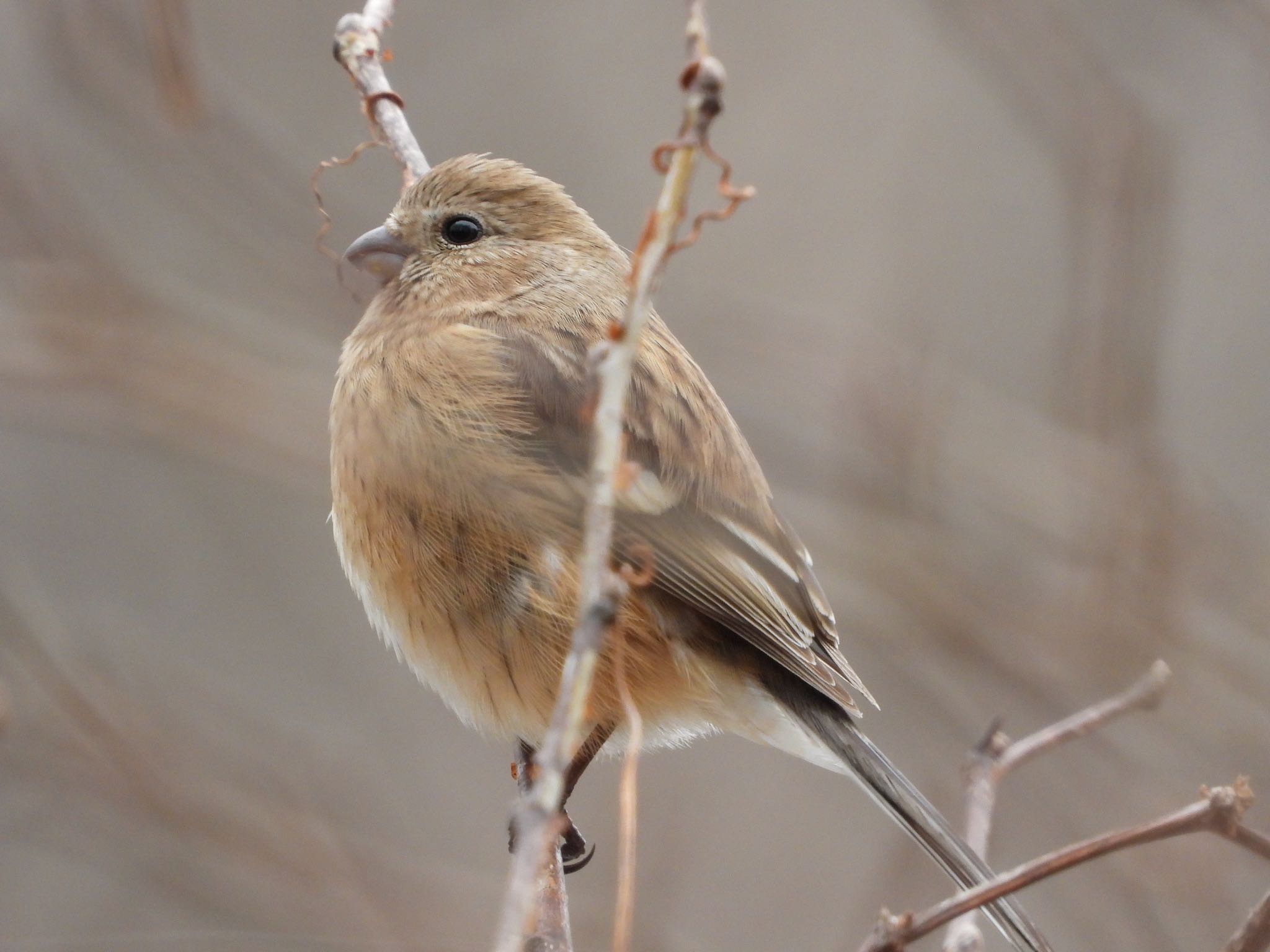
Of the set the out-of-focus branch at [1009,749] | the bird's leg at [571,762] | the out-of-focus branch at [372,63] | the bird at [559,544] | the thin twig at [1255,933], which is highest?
the out-of-focus branch at [372,63]

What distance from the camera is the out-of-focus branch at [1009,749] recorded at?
2.74m

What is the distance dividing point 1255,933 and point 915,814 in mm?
1408

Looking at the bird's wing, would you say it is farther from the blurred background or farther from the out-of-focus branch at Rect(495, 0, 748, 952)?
the out-of-focus branch at Rect(495, 0, 748, 952)

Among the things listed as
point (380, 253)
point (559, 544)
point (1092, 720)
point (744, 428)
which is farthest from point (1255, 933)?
point (744, 428)

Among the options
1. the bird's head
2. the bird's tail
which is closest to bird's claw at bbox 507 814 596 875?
the bird's tail

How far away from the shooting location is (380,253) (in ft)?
14.0

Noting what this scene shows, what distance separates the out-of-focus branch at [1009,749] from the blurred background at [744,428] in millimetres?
1730

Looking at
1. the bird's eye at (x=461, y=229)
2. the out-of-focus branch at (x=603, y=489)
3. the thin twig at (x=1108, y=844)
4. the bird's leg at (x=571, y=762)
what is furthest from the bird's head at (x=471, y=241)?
the thin twig at (x=1108, y=844)

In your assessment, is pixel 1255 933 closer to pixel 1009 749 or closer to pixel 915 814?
pixel 1009 749

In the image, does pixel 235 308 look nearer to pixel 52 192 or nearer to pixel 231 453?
pixel 52 192

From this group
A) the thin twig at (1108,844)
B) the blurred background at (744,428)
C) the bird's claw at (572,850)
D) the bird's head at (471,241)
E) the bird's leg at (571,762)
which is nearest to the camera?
the thin twig at (1108,844)

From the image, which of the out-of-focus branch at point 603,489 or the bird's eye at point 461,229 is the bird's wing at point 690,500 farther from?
the out-of-focus branch at point 603,489

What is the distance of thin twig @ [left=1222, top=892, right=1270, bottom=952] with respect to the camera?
77.0 inches

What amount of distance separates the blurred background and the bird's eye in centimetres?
84
